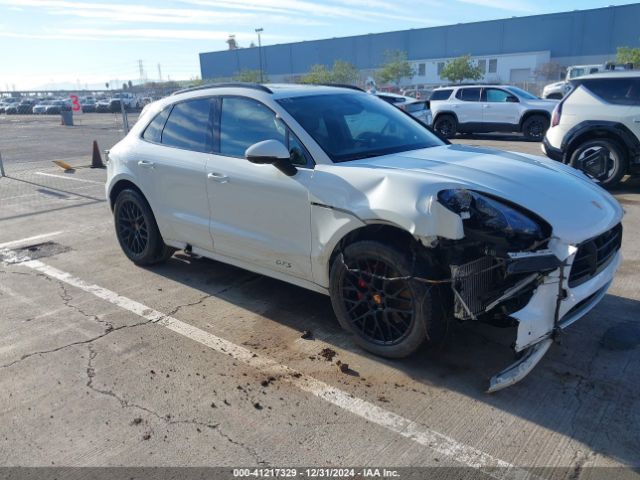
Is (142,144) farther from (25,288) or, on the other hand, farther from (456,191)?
(456,191)

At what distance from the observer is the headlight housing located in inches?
123

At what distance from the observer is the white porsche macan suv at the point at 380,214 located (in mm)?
3125

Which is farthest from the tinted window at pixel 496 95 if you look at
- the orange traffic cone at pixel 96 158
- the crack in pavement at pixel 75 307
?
the crack in pavement at pixel 75 307

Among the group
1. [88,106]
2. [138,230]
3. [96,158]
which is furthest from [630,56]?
[88,106]

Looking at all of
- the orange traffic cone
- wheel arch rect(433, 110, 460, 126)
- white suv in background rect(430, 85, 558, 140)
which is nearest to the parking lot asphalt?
the orange traffic cone

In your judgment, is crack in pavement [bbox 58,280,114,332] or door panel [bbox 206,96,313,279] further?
crack in pavement [bbox 58,280,114,332]

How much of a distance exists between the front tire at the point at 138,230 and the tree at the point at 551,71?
64.6 metres

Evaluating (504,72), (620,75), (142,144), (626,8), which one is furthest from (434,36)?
(142,144)

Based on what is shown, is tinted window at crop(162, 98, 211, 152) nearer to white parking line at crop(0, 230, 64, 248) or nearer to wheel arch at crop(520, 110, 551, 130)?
white parking line at crop(0, 230, 64, 248)

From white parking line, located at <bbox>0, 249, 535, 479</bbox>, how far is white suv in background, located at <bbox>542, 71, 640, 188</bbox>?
7.01 metres

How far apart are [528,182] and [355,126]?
1464 millimetres

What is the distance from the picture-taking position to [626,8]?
6250cm

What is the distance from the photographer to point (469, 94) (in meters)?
18.5

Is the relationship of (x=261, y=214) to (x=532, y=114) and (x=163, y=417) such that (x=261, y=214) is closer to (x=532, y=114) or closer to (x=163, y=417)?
(x=163, y=417)
